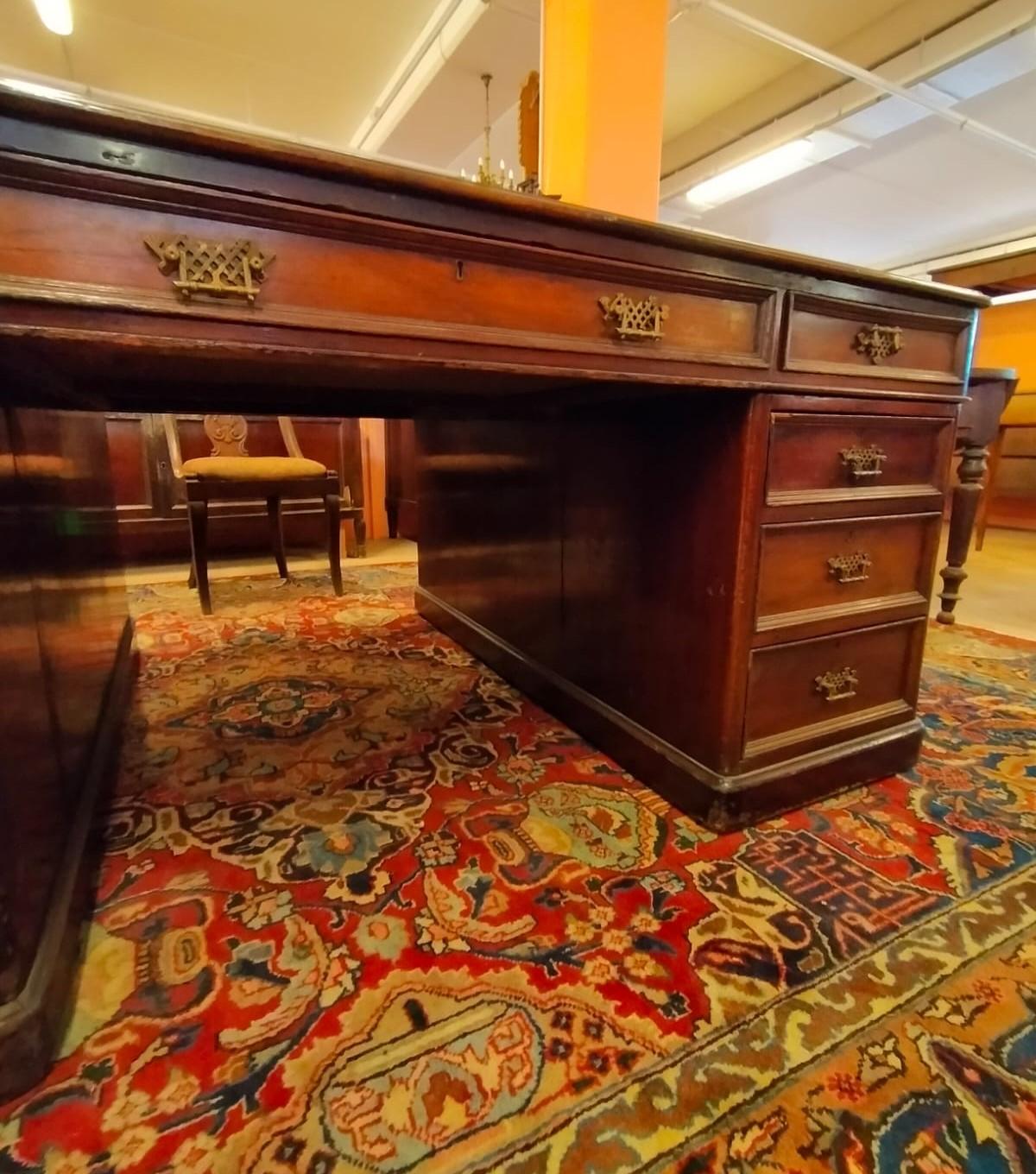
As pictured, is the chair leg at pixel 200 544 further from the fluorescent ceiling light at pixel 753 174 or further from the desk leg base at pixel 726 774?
the fluorescent ceiling light at pixel 753 174

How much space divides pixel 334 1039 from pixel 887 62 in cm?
423

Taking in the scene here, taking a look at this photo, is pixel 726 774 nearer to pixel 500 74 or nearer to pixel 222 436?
pixel 222 436

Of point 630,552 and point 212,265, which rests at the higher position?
point 212,265

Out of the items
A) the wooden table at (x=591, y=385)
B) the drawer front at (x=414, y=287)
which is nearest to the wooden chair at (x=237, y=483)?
the wooden table at (x=591, y=385)

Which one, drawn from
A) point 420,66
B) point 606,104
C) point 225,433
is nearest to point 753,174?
point 420,66

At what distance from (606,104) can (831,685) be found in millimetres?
1468

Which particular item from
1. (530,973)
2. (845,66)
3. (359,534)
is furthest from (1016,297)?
(530,973)

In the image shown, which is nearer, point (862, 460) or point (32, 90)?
point (32, 90)

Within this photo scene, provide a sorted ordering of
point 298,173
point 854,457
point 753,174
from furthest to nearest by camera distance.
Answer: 1. point 753,174
2. point 854,457
3. point 298,173

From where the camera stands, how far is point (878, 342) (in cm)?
99

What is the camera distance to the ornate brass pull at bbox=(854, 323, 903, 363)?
98 centimetres

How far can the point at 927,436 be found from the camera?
3.56 feet

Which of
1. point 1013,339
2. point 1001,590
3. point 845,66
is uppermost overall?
point 845,66

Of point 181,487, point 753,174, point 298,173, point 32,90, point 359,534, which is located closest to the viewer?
point 32,90
